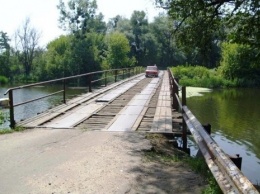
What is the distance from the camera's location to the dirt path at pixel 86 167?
4758mm

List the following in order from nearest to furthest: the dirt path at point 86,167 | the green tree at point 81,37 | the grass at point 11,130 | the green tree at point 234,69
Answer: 1. the dirt path at point 86,167
2. the grass at point 11,130
3. the green tree at point 234,69
4. the green tree at point 81,37

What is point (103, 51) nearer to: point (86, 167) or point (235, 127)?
point (235, 127)

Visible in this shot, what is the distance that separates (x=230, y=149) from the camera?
14.5 metres

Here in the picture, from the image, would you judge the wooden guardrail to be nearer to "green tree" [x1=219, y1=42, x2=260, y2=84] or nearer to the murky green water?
the murky green water

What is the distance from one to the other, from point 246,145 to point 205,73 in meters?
41.8

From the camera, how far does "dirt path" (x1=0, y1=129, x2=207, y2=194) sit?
4758 mm

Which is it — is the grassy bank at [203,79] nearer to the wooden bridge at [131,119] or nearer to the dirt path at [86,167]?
the wooden bridge at [131,119]

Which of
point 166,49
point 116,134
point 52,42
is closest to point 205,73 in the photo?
point 166,49

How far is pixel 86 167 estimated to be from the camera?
5.58m

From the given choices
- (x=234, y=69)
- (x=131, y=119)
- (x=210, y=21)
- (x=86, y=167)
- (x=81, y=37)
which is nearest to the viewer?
(x=86, y=167)

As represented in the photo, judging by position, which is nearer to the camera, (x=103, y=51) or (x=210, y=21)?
(x=210, y=21)

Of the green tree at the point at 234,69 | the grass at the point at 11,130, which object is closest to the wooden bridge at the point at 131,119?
the grass at the point at 11,130

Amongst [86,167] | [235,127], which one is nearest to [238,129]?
[235,127]

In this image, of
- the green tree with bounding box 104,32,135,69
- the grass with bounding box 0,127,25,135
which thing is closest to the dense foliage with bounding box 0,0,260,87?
the green tree with bounding box 104,32,135,69
